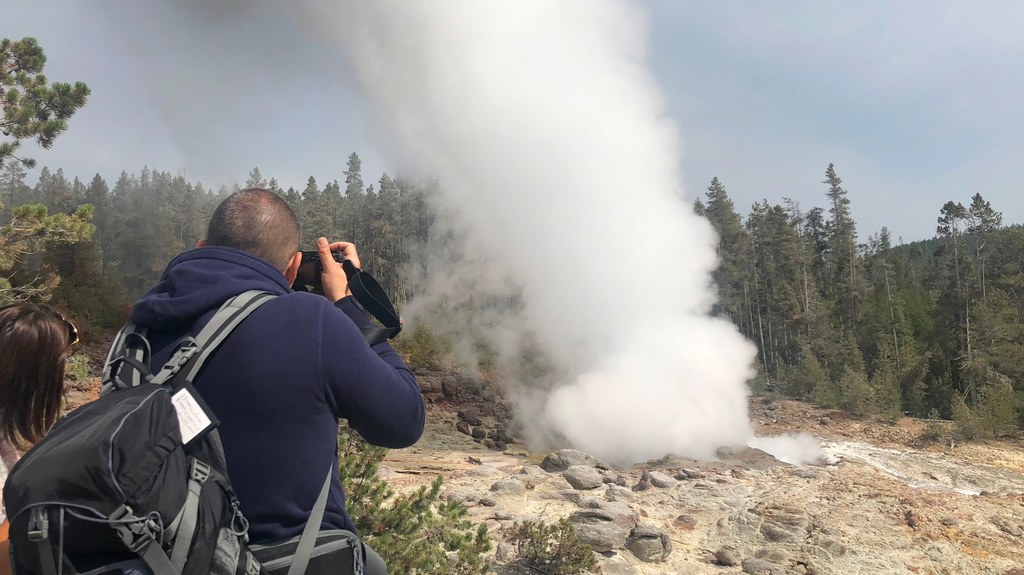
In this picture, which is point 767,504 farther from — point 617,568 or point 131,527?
point 131,527

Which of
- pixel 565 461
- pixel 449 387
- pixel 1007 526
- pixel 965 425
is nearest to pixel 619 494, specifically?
pixel 565 461

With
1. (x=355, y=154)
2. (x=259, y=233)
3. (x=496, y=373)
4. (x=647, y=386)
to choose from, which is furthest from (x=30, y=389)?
(x=355, y=154)

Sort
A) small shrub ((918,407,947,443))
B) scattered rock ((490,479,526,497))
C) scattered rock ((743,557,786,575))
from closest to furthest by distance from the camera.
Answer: scattered rock ((743,557,786,575)) < scattered rock ((490,479,526,497)) < small shrub ((918,407,947,443))

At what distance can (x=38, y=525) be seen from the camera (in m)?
1.09

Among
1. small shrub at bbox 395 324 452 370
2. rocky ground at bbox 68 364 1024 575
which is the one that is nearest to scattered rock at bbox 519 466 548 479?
rocky ground at bbox 68 364 1024 575

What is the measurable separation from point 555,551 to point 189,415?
6.13m

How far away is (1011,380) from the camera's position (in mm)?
22312

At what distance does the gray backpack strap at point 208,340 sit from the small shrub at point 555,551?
5.95 meters

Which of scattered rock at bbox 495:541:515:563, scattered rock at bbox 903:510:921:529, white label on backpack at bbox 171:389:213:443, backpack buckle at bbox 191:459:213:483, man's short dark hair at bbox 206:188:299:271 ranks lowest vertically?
scattered rock at bbox 903:510:921:529

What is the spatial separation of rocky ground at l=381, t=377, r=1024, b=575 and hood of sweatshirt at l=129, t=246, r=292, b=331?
6033 millimetres

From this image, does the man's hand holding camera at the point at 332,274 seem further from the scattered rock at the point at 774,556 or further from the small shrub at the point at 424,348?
the small shrub at the point at 424,348

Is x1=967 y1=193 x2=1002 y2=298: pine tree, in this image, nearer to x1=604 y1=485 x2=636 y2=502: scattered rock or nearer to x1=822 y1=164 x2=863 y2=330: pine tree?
→ x1=822 y1=164 x2=863 y2=330: pine tree

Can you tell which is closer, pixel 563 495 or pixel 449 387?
pixel 563 495

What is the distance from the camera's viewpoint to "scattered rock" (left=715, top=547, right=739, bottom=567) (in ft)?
24.0
